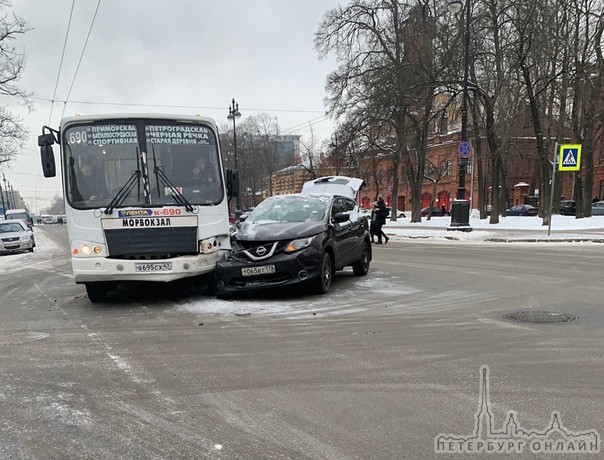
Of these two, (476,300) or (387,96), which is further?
(387,96)

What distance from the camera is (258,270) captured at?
7.83m

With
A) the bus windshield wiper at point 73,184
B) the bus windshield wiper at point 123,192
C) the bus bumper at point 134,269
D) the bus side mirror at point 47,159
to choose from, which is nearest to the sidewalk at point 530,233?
the bus bumper at point 134,269

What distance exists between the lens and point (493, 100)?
83.8 ft

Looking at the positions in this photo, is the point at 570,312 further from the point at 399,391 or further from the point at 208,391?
the point at 208,391

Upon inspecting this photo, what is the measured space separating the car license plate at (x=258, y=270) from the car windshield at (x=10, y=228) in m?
19.1

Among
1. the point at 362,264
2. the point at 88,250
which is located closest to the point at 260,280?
the point at 88,250

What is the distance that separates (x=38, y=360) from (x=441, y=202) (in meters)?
68.5

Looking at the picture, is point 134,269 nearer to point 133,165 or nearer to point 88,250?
point 88,250

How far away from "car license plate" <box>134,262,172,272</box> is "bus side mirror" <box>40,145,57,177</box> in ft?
6.86

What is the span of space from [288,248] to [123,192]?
273cm

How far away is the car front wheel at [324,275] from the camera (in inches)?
324

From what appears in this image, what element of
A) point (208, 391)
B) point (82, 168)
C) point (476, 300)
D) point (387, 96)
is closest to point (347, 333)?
point (208, 391)

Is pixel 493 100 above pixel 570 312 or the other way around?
above

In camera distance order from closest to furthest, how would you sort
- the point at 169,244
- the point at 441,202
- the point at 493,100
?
the point at 169,244, the point at 493,100, the point at 441,202
